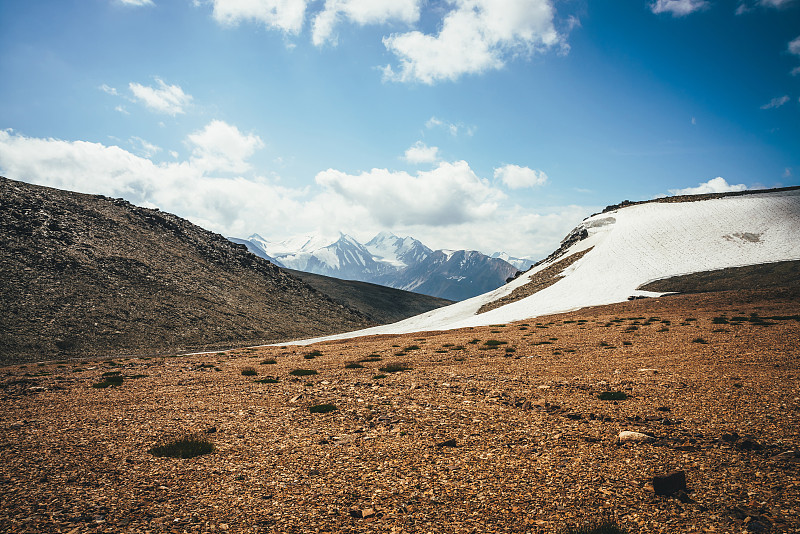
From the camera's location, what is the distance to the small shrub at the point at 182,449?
943 cm

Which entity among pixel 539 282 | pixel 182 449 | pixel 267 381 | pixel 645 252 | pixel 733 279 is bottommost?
pixel 267 381

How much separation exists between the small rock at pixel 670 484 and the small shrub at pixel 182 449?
403 inches

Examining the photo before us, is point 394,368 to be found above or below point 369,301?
below

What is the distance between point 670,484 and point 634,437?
98.3 inches

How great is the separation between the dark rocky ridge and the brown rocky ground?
47.4 m

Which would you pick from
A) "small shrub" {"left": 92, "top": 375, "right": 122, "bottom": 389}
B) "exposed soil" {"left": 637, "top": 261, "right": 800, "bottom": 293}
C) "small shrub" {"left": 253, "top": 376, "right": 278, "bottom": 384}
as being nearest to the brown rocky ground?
"small shrub" {"left": 253, "top": 376, "right": 278, "bottom": 384}

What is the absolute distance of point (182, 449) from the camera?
9.55 meters

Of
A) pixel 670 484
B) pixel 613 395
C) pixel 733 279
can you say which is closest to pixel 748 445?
pixel 670 484

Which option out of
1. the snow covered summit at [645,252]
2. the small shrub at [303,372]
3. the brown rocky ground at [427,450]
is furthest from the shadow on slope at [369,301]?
the brown rocky ground at [427,450]

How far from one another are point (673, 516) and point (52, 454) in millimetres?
13972

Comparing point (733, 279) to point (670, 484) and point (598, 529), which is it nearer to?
point (670, 484)

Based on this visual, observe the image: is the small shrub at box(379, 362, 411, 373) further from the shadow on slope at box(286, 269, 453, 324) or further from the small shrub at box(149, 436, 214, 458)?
the shadow on slope at box(286, 269, 453, 324)

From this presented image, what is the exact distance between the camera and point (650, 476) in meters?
7.57

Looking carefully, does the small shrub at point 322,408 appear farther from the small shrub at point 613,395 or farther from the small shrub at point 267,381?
the small shrub at point 613,395
